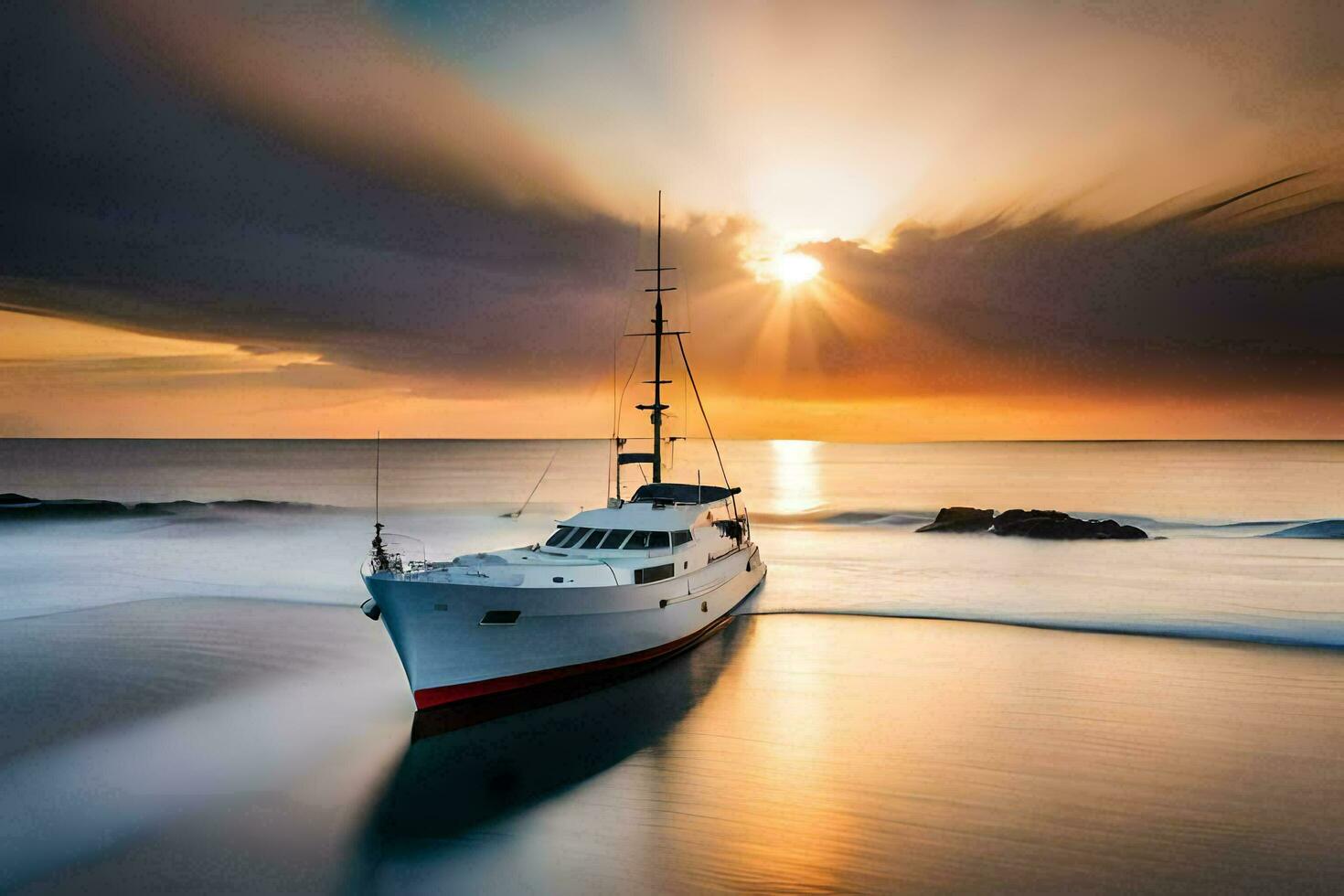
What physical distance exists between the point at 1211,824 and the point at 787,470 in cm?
9352

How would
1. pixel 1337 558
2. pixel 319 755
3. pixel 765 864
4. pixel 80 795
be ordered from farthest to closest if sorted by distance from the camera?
1. pixel 1337 558
2. pixel 319 755
3. pixel 80 795
4. pixel 765 864

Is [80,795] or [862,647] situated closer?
[80,795]

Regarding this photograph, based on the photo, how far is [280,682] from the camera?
1322 centimetres

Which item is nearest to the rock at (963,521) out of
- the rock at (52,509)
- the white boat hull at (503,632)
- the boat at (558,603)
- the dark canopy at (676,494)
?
the dark canopy at (676,494)

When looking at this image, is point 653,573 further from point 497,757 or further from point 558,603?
point 497,757

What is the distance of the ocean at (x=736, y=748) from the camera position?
24.8ft

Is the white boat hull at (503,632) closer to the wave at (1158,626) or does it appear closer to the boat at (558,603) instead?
the boat at (558,603)

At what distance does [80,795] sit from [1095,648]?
18.7m

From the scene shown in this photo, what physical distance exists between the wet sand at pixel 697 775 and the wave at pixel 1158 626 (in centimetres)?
110

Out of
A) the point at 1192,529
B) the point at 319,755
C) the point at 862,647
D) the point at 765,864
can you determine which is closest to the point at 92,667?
the point at 319,755

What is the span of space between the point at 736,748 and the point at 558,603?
384 cm

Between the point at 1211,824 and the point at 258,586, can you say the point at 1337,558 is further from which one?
the point at 258,586

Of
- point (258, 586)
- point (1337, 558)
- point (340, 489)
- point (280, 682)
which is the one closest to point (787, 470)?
point (340, 489)

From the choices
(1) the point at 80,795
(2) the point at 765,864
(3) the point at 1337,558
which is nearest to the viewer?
(2) the point at 765,864
